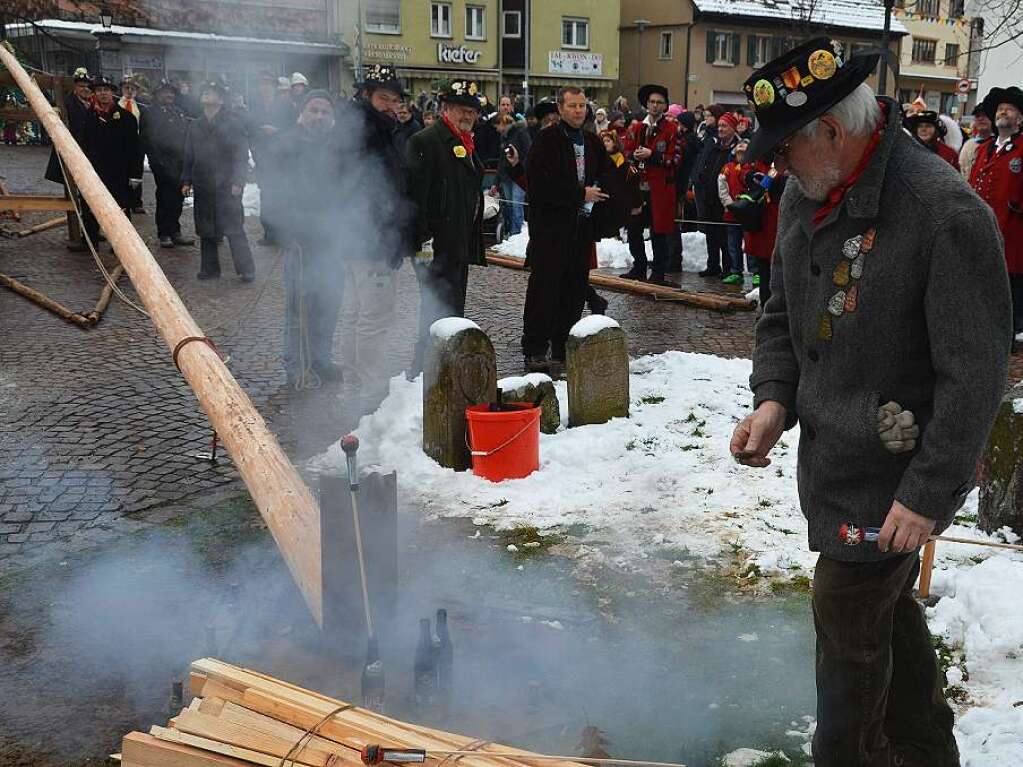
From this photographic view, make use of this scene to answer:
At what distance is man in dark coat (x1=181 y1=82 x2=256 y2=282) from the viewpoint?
11.7 meters

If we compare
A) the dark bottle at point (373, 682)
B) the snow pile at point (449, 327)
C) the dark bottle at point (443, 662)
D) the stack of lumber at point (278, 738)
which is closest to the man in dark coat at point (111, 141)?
the snow pile at point (449, 327)

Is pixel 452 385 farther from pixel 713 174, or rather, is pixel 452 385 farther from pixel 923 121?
pixel 713 174

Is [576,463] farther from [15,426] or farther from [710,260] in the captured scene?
[710,260]

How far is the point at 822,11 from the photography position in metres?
47.2

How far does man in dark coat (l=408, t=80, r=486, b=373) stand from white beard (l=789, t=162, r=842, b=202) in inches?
204

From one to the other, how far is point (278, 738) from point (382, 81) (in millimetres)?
6193

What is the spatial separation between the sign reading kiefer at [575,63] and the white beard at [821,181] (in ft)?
152

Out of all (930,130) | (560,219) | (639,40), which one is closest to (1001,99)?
(930,130)

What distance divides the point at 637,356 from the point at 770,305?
19.3 feet

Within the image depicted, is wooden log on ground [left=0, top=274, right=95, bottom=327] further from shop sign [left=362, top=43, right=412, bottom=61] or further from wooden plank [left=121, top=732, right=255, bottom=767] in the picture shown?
shop sign [left=362, top=43, right=412, bottom=61]

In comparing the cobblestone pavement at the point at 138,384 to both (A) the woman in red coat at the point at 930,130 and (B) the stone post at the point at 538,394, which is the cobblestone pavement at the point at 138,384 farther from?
(A) the woman in red coat at the point at 930,130

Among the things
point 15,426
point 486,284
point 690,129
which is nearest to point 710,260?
point 690,129

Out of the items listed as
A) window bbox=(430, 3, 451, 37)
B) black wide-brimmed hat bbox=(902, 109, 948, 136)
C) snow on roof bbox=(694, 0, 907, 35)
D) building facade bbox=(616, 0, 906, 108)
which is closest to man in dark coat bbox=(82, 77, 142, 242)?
black wide-brimmed hat bbox=(902, 109, 948, 136)

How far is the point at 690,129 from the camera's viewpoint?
13664 mm
